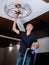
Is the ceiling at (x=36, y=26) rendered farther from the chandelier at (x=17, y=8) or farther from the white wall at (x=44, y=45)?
the chandelier at (x=17, y=8)

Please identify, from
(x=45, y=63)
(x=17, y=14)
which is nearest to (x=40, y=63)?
(x=45, y=63)

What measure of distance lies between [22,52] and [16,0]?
67 cm

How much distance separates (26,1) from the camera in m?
1.81

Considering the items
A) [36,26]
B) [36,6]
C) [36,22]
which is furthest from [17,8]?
[36,26]

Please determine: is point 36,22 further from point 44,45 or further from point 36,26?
point 44,45

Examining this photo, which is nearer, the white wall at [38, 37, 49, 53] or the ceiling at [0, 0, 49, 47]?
the ceiling at [0, 0, 49, 47]

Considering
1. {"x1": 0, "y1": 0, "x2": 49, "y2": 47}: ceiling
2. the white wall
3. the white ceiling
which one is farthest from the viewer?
the white wall

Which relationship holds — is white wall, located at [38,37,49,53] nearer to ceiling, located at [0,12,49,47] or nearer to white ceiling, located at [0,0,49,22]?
ceiling, located at [0,12,49,47]

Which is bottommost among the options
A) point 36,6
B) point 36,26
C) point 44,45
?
point 44,45

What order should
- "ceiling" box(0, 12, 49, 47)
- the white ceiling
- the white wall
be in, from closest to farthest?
the white ceiling → "ceiling" box(0, 12, 49, 47) → the white wall

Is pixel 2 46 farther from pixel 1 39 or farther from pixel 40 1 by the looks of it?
pixel 40 1

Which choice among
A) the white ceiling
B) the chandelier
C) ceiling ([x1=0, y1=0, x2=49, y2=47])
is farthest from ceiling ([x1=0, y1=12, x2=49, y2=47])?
the chandelier

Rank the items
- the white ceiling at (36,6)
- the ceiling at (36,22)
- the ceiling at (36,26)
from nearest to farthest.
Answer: the white ceiling at (36,6)
the ceiling at (36,22)
the ceiling at (36,26)

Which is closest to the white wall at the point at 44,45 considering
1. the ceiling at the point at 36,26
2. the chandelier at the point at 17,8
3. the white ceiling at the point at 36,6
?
the ceiling at the point at 36,26
